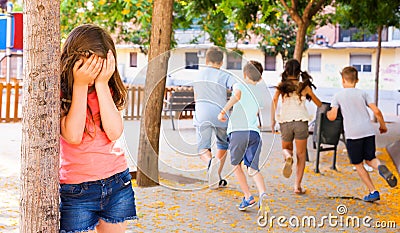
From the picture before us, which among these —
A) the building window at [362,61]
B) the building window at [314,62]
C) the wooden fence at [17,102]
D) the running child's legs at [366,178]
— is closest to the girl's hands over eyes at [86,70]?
the running child's legs at [366,178]

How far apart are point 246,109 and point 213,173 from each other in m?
1.49

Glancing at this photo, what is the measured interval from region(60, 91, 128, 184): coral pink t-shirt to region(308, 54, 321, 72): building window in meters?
45.9

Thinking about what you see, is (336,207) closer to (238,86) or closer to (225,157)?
(225,157)

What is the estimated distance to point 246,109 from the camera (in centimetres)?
685

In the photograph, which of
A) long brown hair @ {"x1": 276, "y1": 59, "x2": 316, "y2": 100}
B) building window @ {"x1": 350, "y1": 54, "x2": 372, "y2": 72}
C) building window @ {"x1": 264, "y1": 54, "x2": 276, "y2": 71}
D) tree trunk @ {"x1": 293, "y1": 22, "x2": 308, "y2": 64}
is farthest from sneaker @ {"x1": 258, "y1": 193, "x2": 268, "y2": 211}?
building window @ {"x1": 264, "y1": 54, "x2": 276, "y2": 71}

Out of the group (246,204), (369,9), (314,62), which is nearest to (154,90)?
(246,204)

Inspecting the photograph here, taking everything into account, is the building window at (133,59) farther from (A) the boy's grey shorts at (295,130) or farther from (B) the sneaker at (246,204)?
(B) the sneaker at (246,204)

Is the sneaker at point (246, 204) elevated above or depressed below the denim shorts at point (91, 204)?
below

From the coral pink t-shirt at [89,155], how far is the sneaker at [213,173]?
446 cm

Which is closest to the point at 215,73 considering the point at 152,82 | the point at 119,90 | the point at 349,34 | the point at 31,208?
the point at 152,82

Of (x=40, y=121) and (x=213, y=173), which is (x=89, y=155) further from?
(x=213, y=173)

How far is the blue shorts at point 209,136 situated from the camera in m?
7.53

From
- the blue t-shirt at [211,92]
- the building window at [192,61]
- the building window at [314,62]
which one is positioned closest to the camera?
the blue t-shirt at [211,92]

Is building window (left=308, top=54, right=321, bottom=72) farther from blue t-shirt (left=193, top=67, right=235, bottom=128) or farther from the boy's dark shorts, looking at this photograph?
blue t-shirt (left=193, top=67, right=235, bottom=128)
